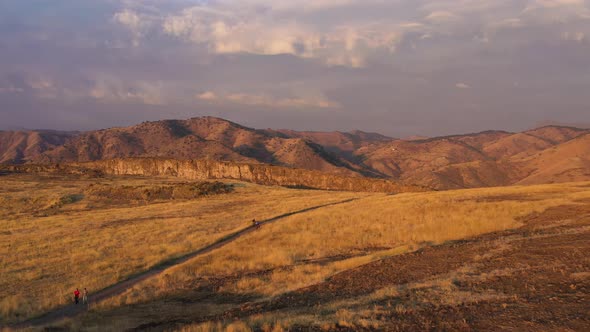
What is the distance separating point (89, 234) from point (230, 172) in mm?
56921

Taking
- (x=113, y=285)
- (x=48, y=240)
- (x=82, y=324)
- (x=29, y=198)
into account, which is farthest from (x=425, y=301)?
(x=29, y=198)

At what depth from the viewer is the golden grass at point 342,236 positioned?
1783 cm

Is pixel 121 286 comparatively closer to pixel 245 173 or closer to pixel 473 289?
pixel 473 289

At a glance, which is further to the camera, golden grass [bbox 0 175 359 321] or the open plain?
golden grass [bbox 0 175 359 321]

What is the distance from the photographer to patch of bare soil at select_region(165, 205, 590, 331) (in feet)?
30.3

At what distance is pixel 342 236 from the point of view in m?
26.3

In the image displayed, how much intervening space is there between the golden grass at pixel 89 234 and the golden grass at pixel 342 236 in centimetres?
344

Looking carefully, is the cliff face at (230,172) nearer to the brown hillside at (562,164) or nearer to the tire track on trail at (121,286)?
the tire track on trail at (121,286)

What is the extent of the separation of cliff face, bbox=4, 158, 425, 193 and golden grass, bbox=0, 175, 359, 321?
64.9ft

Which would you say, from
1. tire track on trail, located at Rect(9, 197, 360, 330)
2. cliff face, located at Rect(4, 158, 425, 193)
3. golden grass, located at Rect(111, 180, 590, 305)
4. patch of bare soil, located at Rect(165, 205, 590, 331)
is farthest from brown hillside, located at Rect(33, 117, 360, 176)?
patch of bare soil, located at Rect(165, 205, 590, 331)

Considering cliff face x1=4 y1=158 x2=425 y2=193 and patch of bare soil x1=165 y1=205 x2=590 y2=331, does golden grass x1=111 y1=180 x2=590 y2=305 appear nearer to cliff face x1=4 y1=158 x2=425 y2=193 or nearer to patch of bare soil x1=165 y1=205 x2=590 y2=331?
patch of bare soil x1=165 y1=205 x2=590 y2=331

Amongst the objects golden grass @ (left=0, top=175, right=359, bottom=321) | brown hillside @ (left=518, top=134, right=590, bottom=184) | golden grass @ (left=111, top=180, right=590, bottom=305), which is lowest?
golden grass @ (left=0, top=175, right=359, bottom=321)

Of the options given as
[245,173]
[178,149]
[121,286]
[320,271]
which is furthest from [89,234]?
[178,149]

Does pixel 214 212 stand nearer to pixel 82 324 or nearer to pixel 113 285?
pixel 113 285
